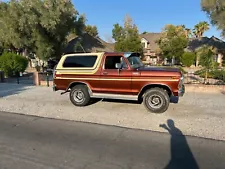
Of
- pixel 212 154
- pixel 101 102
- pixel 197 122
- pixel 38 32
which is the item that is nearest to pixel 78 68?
pixel 101 102

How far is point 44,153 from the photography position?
394cm

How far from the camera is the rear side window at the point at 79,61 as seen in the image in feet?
24.7

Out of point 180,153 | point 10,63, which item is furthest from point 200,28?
point 180,153

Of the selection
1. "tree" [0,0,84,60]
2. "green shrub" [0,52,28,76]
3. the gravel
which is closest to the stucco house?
"tree" [0,0,84,60]

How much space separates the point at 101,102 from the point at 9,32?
1970 centimetres

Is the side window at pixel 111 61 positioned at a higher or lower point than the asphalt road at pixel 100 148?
higher

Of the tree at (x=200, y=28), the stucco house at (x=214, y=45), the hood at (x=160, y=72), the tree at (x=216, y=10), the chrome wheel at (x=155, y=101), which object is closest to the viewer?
the hood at (x=160, y=72)

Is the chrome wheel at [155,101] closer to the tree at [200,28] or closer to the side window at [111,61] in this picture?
the side window at [111,61]

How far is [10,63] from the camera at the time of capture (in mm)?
15844

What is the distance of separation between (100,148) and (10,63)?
47.2 feet

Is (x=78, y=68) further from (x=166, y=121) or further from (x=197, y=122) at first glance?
(x=197, y=122)

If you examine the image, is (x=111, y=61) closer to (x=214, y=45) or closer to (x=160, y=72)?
(x=160, y=72)

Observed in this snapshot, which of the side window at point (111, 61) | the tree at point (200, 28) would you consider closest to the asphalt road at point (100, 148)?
the side window at point (111, 61)

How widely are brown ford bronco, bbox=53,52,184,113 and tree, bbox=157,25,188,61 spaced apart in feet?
83.4
